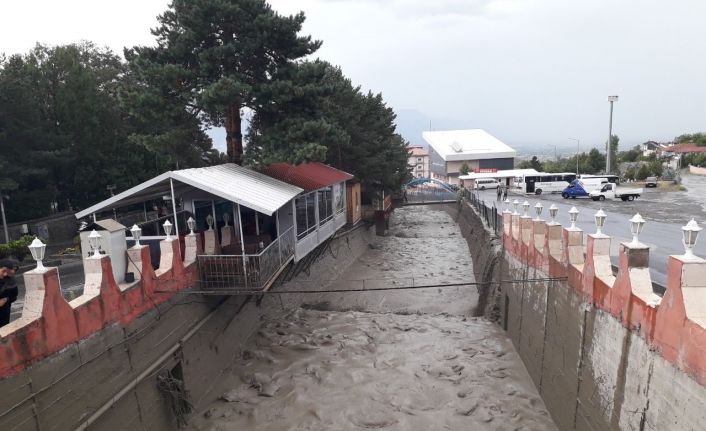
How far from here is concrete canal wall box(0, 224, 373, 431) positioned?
6086 millimetres

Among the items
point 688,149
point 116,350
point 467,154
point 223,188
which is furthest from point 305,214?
point 467,154

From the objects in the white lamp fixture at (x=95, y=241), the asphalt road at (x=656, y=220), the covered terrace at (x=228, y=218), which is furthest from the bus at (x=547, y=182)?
the white lamp fixture at (x=95, y=241)

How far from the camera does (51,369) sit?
642 centimetres

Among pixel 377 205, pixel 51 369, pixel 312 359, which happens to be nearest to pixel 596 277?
pixel 312 359

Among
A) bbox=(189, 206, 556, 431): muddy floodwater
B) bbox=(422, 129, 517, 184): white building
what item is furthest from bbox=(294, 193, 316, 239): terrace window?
bbox=(422, 129, 517, 184): white building

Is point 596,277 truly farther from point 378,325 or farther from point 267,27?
point 267,27

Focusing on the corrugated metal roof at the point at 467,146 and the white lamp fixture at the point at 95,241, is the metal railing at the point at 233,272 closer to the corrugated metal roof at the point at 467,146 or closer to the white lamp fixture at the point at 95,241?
the white lamp fixture at the point at 95,241

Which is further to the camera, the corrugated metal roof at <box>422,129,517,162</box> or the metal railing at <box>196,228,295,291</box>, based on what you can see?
the corrugated metal roof at <box>422,129,517,162</box>

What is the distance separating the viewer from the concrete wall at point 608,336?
516 cm

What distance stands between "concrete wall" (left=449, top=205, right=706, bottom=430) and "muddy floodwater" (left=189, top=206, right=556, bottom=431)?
45.3 inches

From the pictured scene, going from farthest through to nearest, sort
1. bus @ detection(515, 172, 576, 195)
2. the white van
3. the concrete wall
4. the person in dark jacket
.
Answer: the white van < bus @ detection(515, 172, 576, 195) < the person in dark jacket < the concrete wall

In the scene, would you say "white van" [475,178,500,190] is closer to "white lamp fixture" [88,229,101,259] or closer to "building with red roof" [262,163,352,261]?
"building with red roof" [262,163,352,261]

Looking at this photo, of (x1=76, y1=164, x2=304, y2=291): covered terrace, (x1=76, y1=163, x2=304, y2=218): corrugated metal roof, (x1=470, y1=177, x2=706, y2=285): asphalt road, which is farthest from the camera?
(x1=470, y1=177, x2=706, y2=285): asphalt road

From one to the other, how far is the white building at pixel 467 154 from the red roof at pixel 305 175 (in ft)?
233
